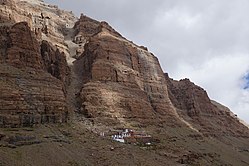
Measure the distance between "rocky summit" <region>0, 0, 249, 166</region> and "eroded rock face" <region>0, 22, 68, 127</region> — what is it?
167 mm

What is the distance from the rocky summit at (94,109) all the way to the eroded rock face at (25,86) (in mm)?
167

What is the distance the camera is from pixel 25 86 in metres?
58.5

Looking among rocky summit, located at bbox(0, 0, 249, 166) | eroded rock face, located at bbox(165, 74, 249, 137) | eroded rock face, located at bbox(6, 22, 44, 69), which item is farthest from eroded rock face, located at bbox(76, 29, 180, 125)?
eroded rock face, located at bbox(6, 22, 44, 69)

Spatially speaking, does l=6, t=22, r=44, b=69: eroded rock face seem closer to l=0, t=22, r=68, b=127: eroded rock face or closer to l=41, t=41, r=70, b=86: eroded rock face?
l=0, t=22, r=68, b=127: eroded rock face

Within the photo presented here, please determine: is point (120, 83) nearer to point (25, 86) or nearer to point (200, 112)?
point (25, 86)

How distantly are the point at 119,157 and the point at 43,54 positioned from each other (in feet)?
94.5

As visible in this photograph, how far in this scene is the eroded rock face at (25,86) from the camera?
53.6 m

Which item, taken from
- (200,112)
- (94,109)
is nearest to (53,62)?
(94,109)

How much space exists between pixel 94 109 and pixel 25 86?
19424 mm

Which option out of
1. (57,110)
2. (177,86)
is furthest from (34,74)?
(177,86)

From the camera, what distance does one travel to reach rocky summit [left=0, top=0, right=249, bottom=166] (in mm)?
52844

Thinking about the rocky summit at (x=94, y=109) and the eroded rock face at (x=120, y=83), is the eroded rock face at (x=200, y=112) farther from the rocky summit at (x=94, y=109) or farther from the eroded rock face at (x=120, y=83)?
the eroded rock face at (x=120, y=83)

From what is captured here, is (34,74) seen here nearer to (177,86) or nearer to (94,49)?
(94,49)

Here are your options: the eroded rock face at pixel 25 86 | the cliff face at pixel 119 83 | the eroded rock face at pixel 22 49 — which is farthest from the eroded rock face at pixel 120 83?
the eroded rock face at pixel 22 49
